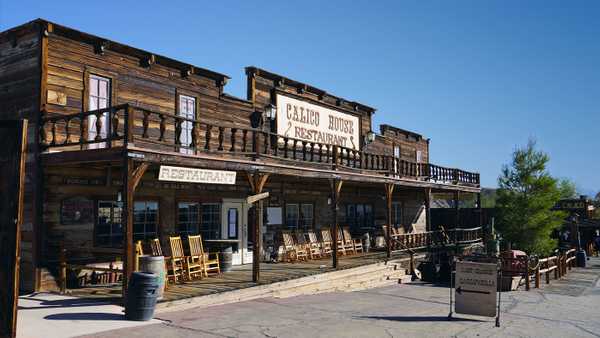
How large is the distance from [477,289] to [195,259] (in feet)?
23.4

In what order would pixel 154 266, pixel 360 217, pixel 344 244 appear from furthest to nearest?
pixel 360 217 → pixel 344 244 → pixel 154 266

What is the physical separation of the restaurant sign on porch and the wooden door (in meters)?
4.86

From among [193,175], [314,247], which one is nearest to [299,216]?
[314,247]

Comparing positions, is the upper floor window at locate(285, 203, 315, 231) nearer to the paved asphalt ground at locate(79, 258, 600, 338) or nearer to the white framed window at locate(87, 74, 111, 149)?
the paved asphalt ground at locate(79, 258, 600, 338)

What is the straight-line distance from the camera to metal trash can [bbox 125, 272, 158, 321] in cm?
938

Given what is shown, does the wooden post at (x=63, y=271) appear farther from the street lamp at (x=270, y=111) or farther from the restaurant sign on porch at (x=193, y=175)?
the street lamp at (x=270, y=111)

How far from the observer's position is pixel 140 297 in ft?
30.8

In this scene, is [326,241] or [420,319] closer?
[420,319]

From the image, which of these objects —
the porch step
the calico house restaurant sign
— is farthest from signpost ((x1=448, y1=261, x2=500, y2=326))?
the calico house restaurant sign

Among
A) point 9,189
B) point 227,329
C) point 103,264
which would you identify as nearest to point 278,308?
point 227,329

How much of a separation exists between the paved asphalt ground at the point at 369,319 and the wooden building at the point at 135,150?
1809 mm

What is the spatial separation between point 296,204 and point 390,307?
839 centimetres

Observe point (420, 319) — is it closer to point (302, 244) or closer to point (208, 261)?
point (208, 261)

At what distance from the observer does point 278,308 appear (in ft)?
37.0
